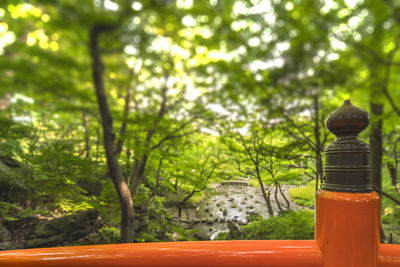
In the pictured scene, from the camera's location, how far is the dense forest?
3.06 ft

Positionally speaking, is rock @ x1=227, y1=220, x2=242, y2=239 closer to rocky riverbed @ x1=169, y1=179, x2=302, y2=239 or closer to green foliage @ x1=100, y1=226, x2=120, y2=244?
rocky riverbed @ x1=169, y1=179, x2=302, y2=239

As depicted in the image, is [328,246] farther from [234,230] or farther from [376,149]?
[376,149]

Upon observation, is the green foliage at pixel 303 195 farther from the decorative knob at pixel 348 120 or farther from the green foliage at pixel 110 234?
the green foliage at pixel 110 234

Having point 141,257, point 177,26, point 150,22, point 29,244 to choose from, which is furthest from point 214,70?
point 29,244

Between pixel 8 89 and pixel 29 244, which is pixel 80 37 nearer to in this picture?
pixel 8 89

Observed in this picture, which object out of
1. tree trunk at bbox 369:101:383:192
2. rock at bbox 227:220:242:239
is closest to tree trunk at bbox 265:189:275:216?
rock at bbox 227:220:242:239

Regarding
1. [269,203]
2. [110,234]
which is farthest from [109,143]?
[269,203]

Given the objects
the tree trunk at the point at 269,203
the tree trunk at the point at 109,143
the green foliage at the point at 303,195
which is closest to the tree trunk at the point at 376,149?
the green foliage at the point at 303,195

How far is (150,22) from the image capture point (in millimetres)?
961

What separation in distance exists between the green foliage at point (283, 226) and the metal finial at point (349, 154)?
106 centimetres

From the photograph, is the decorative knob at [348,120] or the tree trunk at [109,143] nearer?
the decorative knob at [348,120]

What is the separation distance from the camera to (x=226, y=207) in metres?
1.42

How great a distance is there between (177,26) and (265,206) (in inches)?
53.4

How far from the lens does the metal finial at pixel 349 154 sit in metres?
0.45
